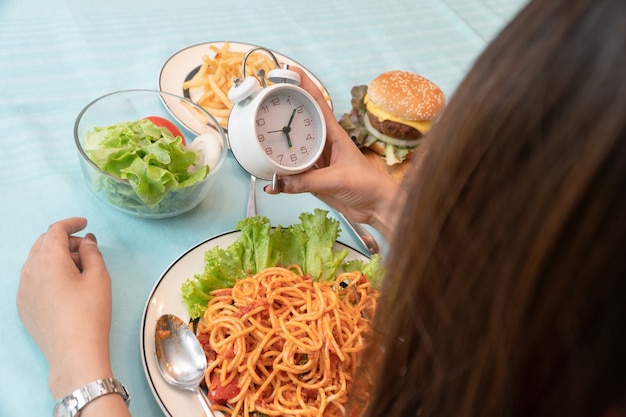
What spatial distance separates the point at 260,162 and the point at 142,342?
1.31ft

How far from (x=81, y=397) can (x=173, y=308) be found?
0.80ft

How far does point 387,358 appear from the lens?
0.62 meters

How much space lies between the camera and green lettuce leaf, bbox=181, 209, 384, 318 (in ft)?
3.77

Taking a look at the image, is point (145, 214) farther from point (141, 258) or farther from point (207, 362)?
point (207, 362)

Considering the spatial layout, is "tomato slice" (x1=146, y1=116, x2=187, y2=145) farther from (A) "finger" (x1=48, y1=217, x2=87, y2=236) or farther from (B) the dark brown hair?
(B) the dark brown hair

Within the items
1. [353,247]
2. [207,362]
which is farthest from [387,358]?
[353,247]

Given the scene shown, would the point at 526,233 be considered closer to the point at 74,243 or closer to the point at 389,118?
the point at 74,243

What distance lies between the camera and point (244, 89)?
1072 millimetres

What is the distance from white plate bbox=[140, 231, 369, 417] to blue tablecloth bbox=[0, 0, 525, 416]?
60 mm

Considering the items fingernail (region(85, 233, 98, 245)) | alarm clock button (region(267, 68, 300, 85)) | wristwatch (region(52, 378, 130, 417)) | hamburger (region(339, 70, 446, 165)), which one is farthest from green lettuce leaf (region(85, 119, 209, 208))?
hamburger (region(339, 70, 446, 165))

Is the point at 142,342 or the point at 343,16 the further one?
the point at 343,16

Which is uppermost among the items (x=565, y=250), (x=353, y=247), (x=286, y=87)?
(x=565, y=250)

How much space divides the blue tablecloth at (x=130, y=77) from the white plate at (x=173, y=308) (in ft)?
0.20

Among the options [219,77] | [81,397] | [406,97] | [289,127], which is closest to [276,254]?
[289,127]
